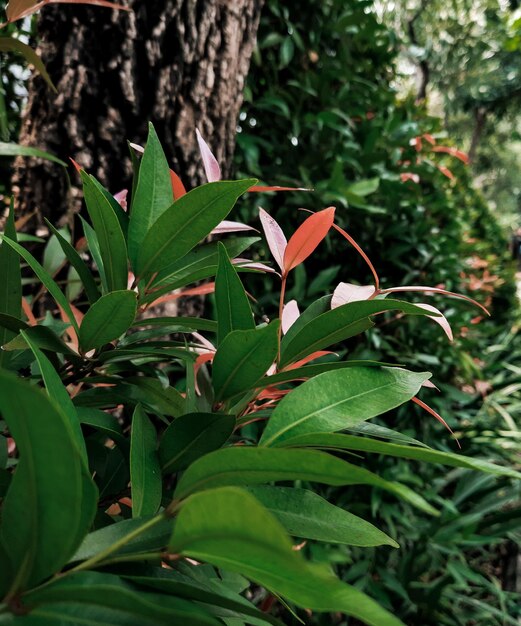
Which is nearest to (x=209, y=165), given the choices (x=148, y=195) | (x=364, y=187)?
(x=148, y=195)

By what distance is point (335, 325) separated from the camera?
0.34 m

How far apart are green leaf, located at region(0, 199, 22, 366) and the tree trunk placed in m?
0.48

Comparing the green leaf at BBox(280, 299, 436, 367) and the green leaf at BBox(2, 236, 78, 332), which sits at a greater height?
the green leaf at BBox(2, 236, 78, 332)

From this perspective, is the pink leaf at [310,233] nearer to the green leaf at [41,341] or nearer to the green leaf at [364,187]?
the green leaf at [41,341]

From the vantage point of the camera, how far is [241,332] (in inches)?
11.7

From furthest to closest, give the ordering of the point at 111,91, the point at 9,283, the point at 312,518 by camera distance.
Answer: the point at 111,91 < the point at 9,283 < the point at 312,518

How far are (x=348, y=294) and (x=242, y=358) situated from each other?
13 centimetres

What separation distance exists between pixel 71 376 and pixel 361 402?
0.25 meters

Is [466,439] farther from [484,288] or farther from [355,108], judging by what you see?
[355,108]

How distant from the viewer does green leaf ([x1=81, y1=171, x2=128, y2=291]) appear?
1.14 feet

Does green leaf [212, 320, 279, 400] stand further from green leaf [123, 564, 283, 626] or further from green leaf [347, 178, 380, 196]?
green leaf [347, 178, 380, 196]

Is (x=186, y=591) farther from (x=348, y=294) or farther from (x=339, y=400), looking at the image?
(x=348, y=294)

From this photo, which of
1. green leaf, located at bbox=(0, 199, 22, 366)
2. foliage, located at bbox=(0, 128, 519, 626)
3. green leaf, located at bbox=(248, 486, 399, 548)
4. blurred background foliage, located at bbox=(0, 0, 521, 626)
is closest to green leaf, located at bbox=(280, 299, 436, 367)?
foliage, located at bbox=(0, 128, 519, 626)

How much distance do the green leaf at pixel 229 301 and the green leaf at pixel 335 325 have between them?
4 centimetres
